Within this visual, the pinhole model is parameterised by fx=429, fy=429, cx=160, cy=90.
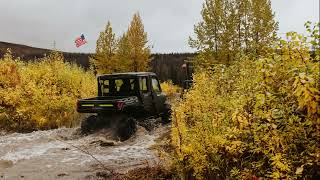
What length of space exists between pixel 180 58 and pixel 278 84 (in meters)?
76.3

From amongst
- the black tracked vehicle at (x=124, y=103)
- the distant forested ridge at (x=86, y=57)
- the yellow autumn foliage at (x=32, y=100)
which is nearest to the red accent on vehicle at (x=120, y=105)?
the black tracked vehicle at (x=124, y=103)

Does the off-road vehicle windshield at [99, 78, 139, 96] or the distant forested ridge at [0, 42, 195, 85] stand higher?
the distant forested ridge at [0, 42, 195, 85]

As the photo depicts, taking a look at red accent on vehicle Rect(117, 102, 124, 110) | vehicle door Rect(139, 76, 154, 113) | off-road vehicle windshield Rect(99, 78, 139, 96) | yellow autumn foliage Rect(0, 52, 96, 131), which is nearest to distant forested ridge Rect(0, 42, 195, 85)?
yellow autumn foliage Rect(0, 52, 96, 131)

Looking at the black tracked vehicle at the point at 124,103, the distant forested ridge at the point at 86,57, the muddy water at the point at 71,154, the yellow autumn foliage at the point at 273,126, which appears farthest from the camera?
the distant forested ridge at the point at 86,57

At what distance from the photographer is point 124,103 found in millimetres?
13203

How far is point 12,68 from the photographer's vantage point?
1903 centimetres

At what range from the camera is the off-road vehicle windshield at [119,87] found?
14495 millimetres

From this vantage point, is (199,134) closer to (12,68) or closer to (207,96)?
(207,96)

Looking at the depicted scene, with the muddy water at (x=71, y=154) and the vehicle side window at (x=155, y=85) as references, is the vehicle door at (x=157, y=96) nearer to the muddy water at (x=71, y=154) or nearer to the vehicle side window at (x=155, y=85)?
the vehicle side window at (x=155, y=85)

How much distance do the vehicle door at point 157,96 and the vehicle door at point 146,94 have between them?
213 millimetres

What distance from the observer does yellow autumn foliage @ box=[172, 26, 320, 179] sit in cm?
439

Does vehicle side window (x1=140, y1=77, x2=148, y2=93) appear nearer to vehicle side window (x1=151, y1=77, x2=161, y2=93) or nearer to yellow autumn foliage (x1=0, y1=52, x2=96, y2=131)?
vehicle side window (x1=151, y1=77, x2=161, y2=93)

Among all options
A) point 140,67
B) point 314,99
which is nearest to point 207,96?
point 314,99

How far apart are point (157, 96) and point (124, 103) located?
7.46 feet
